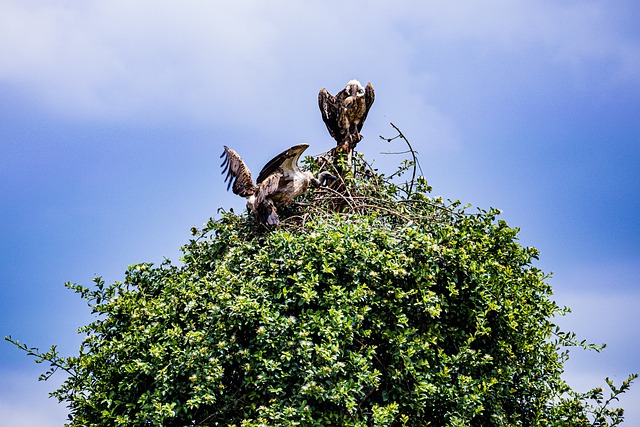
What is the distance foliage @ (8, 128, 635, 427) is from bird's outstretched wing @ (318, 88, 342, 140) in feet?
4.79

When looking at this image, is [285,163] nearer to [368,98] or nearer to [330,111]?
[330,111]

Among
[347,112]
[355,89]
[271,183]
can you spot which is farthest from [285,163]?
[355,89]

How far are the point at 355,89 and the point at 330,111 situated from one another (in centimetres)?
39

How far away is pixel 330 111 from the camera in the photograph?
970 cm

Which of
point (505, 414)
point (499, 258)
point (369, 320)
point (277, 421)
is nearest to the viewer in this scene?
point (277, 421)

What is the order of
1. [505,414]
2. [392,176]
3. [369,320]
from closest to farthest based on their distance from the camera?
[369,320] < [505,414] < [392,176]

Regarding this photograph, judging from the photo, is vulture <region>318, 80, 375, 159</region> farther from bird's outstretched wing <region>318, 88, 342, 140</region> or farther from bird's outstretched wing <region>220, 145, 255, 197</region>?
bird's outstretched wing <region>220, 145, 255, 197</region>

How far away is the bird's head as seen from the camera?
9609 mm

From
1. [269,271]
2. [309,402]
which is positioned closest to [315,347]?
[309,402]

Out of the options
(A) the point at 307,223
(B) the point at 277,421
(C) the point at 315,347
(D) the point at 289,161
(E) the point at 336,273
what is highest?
(D) the point at 289,161

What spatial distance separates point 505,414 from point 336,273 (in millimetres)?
2136

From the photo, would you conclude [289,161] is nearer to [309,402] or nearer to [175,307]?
[175,307]

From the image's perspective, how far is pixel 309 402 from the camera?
6.86 m

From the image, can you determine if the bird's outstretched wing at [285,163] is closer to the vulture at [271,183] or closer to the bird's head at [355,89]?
the vulture at [271,183]
